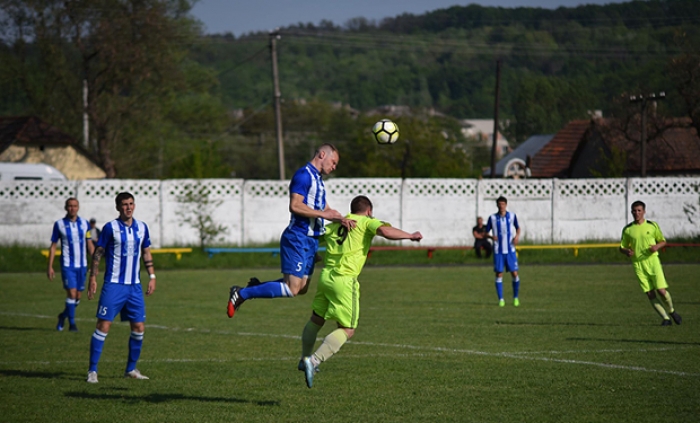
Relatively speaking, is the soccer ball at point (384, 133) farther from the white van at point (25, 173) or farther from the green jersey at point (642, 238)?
the white van at point (25, 173)

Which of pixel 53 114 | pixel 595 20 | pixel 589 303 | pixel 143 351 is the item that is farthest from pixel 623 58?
pixel 143 351

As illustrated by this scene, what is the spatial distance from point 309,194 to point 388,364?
303 cm

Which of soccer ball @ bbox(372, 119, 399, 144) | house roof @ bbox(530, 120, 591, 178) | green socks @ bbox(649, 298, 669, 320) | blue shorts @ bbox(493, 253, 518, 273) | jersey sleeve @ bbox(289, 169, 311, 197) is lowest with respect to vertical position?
green socks @ bbox(649, 298, 669, 320)

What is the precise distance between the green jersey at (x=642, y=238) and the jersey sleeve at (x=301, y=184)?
752 cm

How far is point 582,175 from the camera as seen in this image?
164ft

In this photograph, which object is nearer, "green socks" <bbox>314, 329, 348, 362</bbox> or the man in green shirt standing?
"green socks" <bbox>314, 329, 348, 362</bbox>

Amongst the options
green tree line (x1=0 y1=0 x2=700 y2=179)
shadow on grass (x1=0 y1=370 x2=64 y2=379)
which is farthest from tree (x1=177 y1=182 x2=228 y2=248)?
shadow on grass (x1=0 y1=370 x2=64 y2=379)

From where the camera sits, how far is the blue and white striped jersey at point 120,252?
10.2 metres

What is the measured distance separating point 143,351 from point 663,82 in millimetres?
37314

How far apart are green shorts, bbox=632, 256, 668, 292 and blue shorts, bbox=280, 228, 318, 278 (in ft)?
24.7

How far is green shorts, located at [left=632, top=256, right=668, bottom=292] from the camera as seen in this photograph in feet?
46.1

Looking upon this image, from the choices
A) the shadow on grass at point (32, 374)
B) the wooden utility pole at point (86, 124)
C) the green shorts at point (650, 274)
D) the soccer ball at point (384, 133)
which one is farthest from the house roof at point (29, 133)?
the green shorts at point (650, 274)

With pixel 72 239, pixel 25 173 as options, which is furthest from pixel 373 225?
pixel 25 173

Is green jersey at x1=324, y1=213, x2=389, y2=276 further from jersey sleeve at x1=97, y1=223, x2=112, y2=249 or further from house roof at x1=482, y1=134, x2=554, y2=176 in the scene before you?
house roof at x1=482, y1=134, x2=554, y2=176
